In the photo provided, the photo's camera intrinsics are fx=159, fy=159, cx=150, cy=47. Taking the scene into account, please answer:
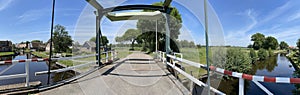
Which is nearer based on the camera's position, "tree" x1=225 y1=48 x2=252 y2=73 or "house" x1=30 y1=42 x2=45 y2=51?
"tree" x1=225 y1=48 x2=252 y2=73

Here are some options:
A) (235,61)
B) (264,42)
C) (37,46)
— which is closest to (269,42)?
(264,42)

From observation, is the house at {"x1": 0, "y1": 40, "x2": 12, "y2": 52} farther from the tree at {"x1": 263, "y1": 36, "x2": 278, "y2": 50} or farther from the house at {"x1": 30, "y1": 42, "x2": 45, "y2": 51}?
the tree at {"x1": 263, "y1": 36, "x2": 278, "y2": 50}

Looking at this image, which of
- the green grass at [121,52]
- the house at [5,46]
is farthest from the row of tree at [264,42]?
the house at [5,46]

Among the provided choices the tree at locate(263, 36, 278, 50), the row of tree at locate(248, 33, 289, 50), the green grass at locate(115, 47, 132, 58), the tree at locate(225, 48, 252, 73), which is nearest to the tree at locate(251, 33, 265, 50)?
the row of tree at locate(248, 33, 289, 50)

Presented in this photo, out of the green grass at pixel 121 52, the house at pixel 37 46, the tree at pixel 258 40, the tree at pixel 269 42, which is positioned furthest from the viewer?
the house at pixel 37 46

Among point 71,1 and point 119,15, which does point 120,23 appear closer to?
point 119,15

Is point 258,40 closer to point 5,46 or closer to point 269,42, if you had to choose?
point 269,42

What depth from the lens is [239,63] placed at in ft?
43.7

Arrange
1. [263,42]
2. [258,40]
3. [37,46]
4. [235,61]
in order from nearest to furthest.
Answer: [235,61], [258,40], [263,42], [37,46]

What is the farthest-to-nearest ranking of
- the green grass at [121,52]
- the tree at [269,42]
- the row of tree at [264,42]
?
the tree at [269,42], the row of tree at [264,42], the green grass at [121,52]

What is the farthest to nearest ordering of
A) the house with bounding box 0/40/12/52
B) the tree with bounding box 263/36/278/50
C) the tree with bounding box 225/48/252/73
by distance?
the tree with bounding box 263/36/278/50 < the house with bounding box 0/40/12/52 < the tree with bounding box 225/48/252/73

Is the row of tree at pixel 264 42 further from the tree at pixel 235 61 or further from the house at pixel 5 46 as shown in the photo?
the house at pixel 5 46

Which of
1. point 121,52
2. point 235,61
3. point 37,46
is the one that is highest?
point 37,46

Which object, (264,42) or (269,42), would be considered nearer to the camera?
(264,42)
